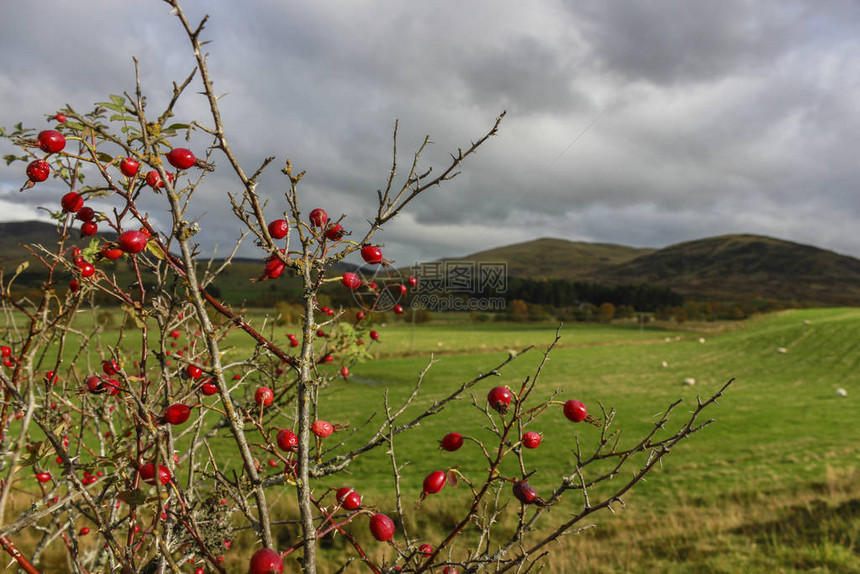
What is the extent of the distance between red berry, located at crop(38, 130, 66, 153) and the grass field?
1210 mm

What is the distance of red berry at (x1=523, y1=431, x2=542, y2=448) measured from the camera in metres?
1.79

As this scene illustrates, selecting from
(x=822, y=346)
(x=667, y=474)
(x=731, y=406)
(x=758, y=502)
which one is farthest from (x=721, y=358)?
(x=758, y=502)

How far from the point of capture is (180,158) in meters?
1.42

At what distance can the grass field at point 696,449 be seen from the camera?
579 centimetres

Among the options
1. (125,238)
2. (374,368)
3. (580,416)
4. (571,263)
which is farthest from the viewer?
(571,263)

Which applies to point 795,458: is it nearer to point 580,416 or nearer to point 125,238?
point 580,416

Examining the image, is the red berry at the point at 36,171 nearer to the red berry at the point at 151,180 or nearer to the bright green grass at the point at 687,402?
the red berry at the point at 151,180

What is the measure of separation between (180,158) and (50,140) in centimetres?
47

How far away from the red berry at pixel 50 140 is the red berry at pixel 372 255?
42.5 inches

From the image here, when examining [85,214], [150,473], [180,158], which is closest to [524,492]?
[150,473]

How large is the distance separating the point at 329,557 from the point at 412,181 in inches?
292

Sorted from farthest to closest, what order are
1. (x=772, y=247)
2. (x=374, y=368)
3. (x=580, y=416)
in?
(x=772, y=247)
(x=374, y=368)
(x=580, y=416)

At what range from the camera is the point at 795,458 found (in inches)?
485

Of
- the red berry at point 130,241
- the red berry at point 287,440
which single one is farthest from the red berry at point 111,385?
the red berry at point 287,440
